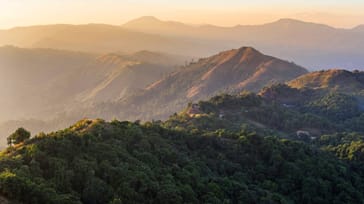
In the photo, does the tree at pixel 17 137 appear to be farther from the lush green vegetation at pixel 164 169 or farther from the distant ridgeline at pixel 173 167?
the lush green vegetation at pixel 164 169

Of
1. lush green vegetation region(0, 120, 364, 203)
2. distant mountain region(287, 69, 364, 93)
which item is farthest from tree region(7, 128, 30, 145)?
distant mountain region(287, 69, 364, 93)

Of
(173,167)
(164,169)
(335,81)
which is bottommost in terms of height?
(335,81)

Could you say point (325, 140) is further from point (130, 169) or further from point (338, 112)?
point (130, 169)

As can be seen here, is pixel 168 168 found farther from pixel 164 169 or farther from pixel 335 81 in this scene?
pixel 335 81

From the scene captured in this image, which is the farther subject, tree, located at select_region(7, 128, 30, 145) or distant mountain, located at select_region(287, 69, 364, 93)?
distant mountain, located at select_region(287, 69, 364, 93)

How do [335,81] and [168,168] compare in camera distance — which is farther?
[335,81]

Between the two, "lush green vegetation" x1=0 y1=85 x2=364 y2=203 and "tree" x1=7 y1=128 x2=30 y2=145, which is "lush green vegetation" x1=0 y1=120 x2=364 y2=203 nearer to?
"lush green vegetation" x1=0 y1=85 x2=364 y2=203

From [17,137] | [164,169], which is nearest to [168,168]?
[164,169]
